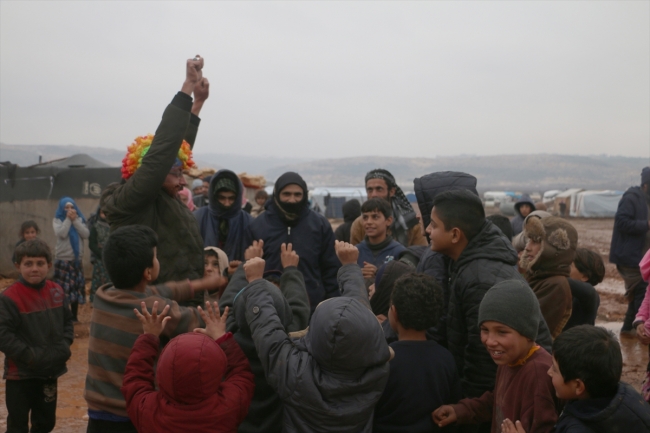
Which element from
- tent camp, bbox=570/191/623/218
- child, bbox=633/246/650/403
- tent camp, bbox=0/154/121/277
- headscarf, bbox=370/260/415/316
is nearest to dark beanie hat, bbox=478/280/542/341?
headscarf, bbox=370/260/415/316

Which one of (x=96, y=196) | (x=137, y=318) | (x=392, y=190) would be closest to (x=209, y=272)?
(x=137, y=318)

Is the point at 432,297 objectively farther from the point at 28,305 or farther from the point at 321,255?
the point at 28,305

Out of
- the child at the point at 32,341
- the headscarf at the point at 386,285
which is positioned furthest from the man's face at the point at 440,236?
the child at the point at 32,341

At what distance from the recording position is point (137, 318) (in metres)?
2.68

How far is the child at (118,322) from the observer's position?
2676 millimetres

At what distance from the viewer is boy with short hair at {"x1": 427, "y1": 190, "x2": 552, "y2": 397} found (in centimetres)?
279

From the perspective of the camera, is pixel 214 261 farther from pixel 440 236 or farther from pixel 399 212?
pixel 399 212

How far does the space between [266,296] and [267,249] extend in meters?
1.63

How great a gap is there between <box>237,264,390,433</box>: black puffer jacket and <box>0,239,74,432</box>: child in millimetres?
2083

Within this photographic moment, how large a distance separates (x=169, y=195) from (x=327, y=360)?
5.42 ft

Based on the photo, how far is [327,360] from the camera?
2355mm

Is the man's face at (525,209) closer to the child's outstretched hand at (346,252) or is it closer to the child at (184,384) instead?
the child's outstretched hand at (346,252)

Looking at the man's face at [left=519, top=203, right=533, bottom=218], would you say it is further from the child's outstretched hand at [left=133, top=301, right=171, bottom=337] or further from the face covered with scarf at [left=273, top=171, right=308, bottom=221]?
the child's outstretched hand at [left=133, top=301, right=171, bottom=337]

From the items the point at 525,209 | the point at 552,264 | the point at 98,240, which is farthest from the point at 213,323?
the point at 525,209
